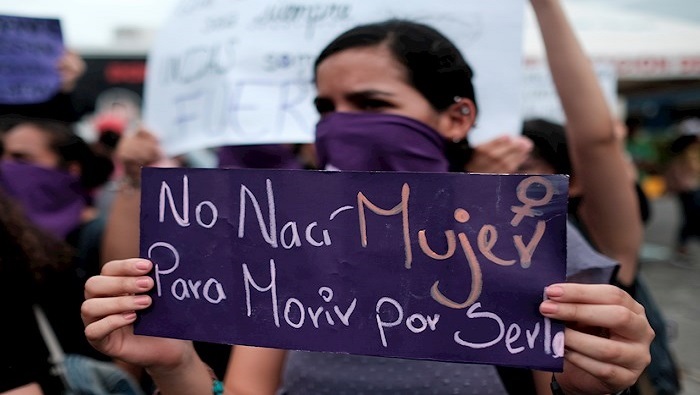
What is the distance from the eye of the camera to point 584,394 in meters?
1.04

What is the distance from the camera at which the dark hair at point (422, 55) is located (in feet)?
4.75

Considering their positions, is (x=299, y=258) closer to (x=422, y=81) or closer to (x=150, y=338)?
(x=150, y=338)

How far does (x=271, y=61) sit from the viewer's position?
86.4 inches

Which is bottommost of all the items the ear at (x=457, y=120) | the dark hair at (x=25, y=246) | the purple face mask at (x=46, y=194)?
the purple face mask at (x=46, y=194)

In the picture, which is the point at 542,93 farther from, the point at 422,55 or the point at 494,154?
the point at 422,55

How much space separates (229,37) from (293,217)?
1.38 m

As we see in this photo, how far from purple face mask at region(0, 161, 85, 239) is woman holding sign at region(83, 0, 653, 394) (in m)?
1.88

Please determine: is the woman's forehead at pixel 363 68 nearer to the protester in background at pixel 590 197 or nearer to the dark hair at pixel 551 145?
the protester in background at pixel 590 197

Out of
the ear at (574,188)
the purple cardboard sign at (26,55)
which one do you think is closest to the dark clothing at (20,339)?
the purple cardboard sign at (26,55)

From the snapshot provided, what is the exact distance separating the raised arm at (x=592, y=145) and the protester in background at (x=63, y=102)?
2.03 metres

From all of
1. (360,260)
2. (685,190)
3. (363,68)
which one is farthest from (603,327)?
(685,190)

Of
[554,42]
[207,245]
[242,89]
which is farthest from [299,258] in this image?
[242,89]

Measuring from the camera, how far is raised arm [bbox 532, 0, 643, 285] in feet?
5.35

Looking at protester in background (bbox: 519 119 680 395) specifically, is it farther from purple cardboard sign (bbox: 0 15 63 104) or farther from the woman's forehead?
purple cardboard sign (bbox: 0 15 63 104)
